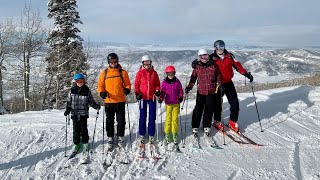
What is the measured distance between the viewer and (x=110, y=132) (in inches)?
269

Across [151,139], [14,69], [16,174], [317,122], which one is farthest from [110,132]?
[14,69]

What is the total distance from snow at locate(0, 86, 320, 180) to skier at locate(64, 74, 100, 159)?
0.37 meters

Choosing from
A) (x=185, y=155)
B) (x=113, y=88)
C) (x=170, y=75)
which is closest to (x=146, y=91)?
(x=170, y=75)

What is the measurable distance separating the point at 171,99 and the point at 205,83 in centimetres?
89

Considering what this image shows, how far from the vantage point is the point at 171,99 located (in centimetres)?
693

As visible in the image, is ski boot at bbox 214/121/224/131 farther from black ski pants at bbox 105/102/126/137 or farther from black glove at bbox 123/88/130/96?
black glove at bbox 123/88/130/96

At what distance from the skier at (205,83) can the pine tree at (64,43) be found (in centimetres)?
1818

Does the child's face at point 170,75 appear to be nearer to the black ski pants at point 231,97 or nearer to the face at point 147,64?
the face at point 147,64

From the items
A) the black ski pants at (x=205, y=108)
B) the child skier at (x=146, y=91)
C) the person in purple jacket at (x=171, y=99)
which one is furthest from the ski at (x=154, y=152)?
the black ski pants at (x=205, y=108)

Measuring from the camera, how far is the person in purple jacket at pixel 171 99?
22.8 ft

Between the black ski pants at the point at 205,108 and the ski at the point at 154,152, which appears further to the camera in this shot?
the black ski pants at the point at 205,108

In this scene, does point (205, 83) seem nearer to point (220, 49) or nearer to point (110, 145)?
point (220, 49)

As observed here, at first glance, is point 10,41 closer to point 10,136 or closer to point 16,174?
point 10,136

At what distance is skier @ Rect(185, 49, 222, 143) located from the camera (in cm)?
713
